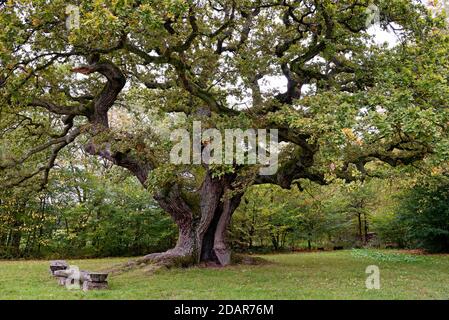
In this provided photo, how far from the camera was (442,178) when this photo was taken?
14.0 metres

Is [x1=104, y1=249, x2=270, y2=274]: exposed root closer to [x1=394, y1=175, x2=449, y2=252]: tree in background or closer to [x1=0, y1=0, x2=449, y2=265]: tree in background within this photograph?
[x1=0, y1=0, x2=449, y2=265]: tree in background

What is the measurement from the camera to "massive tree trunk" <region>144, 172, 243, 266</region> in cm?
1381

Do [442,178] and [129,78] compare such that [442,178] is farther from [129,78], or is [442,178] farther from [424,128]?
[129,78]

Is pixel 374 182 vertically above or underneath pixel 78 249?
above

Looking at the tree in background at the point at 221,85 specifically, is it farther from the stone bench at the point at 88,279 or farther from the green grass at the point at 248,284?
the stone bench at the point at 88,279

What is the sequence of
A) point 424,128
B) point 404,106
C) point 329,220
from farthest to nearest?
point 329,220, point 404,106, point 424,128

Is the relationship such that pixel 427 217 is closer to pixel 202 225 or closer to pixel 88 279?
pixel 202 225

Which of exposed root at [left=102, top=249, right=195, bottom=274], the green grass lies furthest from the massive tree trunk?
the green grass

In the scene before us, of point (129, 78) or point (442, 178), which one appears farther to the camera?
point (129, 78)

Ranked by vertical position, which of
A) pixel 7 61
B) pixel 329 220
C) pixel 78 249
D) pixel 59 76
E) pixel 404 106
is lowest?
pixel 78 249

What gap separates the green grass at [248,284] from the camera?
8422 millimetres

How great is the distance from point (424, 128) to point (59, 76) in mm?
10454
